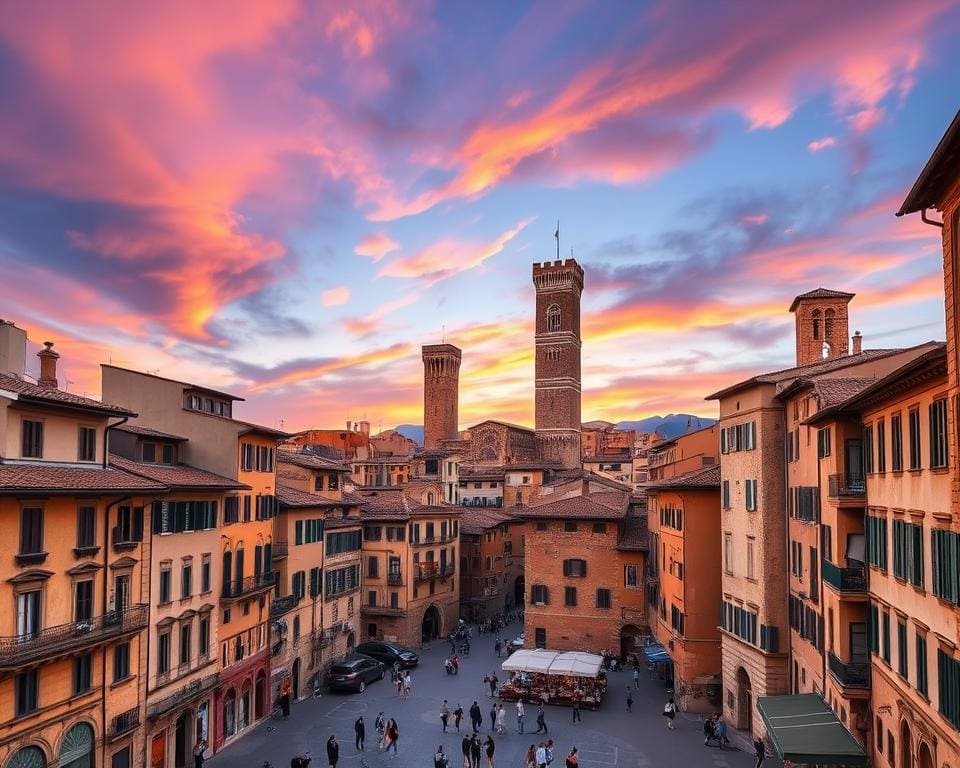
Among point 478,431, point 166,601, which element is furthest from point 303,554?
point 478,431

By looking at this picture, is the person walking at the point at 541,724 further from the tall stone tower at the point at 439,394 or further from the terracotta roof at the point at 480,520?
the tall stone tower at the point at 439,394

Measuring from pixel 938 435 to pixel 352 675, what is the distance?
38.6 m

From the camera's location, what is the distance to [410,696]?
47125 mm

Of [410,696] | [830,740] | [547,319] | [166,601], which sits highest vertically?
[547,319]

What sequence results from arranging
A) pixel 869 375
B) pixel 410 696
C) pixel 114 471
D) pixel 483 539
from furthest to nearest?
pixel 483 539, pixel 410 696, pixel 869 375, pixel 114 471

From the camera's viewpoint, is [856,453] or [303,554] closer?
[856,453]

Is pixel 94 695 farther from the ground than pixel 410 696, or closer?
farther from the ground

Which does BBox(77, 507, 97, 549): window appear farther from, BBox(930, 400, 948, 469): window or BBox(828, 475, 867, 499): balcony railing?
BBox(930, 400, 948, 469): window

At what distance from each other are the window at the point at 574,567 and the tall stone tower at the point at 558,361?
7677cm

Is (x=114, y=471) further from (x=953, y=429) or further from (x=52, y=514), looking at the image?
(x=953, y=429)

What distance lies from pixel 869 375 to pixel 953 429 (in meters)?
17.4

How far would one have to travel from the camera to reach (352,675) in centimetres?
4822

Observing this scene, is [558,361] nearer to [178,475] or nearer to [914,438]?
[178,475]

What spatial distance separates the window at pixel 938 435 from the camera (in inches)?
713
